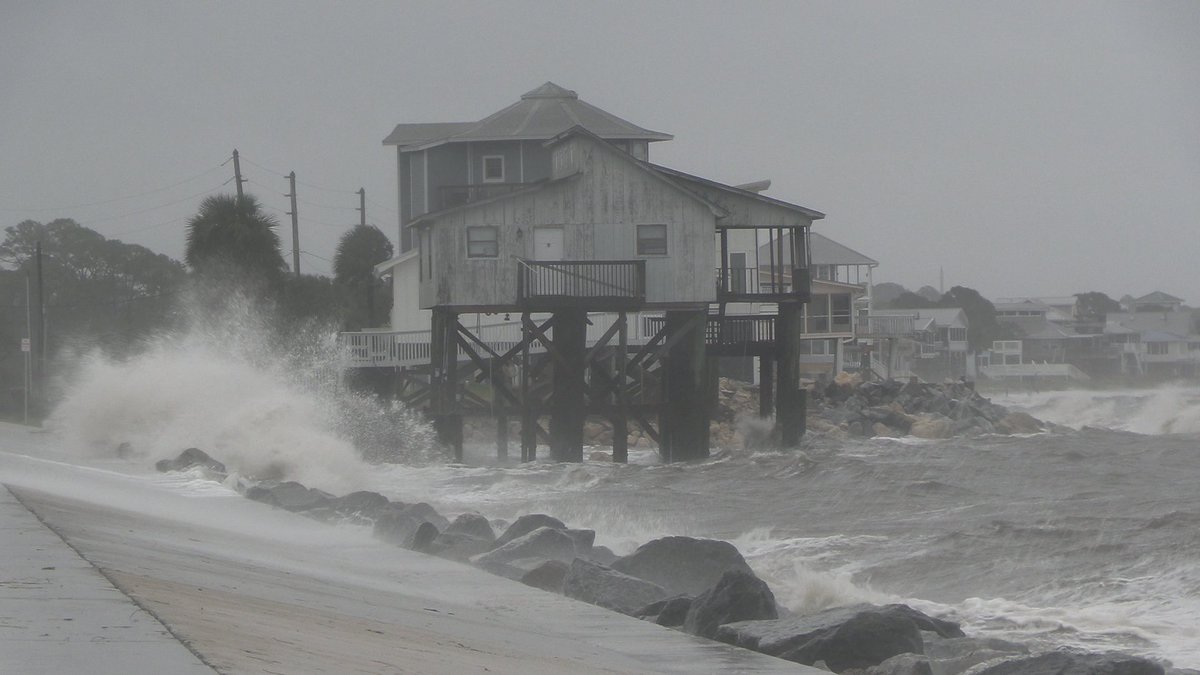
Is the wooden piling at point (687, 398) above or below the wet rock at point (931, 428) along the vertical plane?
above

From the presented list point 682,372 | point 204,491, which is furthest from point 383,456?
point 204,491

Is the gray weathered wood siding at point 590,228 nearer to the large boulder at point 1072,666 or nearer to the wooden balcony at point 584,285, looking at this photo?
the wooden balcony at point 584,285

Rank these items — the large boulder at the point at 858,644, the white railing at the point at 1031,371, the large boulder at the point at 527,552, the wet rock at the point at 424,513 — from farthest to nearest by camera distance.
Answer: the white railing at the point at 1031,371 < the wet rock at the point at 424,513 < the large boulder at the point at 527,552 < the large boulder at the point at 858,644

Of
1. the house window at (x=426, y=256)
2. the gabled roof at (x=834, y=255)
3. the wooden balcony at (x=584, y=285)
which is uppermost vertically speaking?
the gabled roof at (x=834, y=255)

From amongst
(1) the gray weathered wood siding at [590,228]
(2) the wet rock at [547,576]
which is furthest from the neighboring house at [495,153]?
(2) the wet rock at [547,576]

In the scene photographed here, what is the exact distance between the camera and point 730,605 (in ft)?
35.3

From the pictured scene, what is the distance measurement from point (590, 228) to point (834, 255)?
4793 centimetres

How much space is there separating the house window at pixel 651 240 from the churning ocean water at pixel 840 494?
4.95m

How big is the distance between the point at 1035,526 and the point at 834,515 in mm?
3198

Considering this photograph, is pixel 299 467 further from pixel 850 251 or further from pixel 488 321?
pixel 850 251

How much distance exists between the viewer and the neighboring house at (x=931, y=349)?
81.6 meters

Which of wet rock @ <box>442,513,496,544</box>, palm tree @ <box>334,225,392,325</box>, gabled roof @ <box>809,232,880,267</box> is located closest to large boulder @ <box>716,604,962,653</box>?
wet rock @ <box>442,513,496,544</box>

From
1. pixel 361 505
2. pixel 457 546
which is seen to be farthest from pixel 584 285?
pixel 457 546

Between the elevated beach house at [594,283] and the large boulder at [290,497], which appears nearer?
the large boulder at [290,497]
